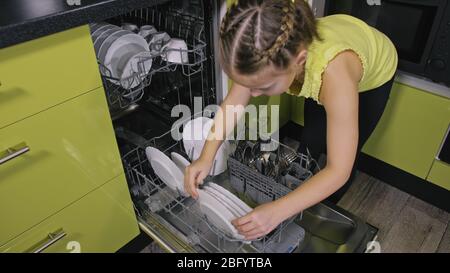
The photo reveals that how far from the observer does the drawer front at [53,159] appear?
0.72 m

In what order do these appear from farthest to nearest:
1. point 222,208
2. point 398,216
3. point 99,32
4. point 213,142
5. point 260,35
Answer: point 398,216 < point 99,32 < point 213,142 < point 222,208 < point 260,35

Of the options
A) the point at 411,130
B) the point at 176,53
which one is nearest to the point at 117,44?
the point at 176,53

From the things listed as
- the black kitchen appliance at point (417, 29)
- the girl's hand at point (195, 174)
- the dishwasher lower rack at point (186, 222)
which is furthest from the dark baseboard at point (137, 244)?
the black kitchen appliance at point (417, 29)

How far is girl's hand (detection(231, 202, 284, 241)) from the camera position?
71 cm

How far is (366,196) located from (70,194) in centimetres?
110

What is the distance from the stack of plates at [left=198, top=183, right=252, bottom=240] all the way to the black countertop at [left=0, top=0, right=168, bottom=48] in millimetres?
453

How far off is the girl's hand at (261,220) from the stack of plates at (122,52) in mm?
481

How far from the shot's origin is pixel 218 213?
0.79 metres

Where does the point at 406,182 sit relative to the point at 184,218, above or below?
below

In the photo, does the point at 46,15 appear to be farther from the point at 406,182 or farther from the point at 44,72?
the point at 406,182

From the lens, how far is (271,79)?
64 centimetres

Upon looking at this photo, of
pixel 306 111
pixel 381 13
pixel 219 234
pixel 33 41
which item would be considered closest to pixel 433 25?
pixel 381 13

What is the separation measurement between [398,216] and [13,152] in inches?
50.3

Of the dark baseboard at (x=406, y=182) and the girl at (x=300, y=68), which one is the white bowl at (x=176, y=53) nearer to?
the girl at (x=300, y=68)
